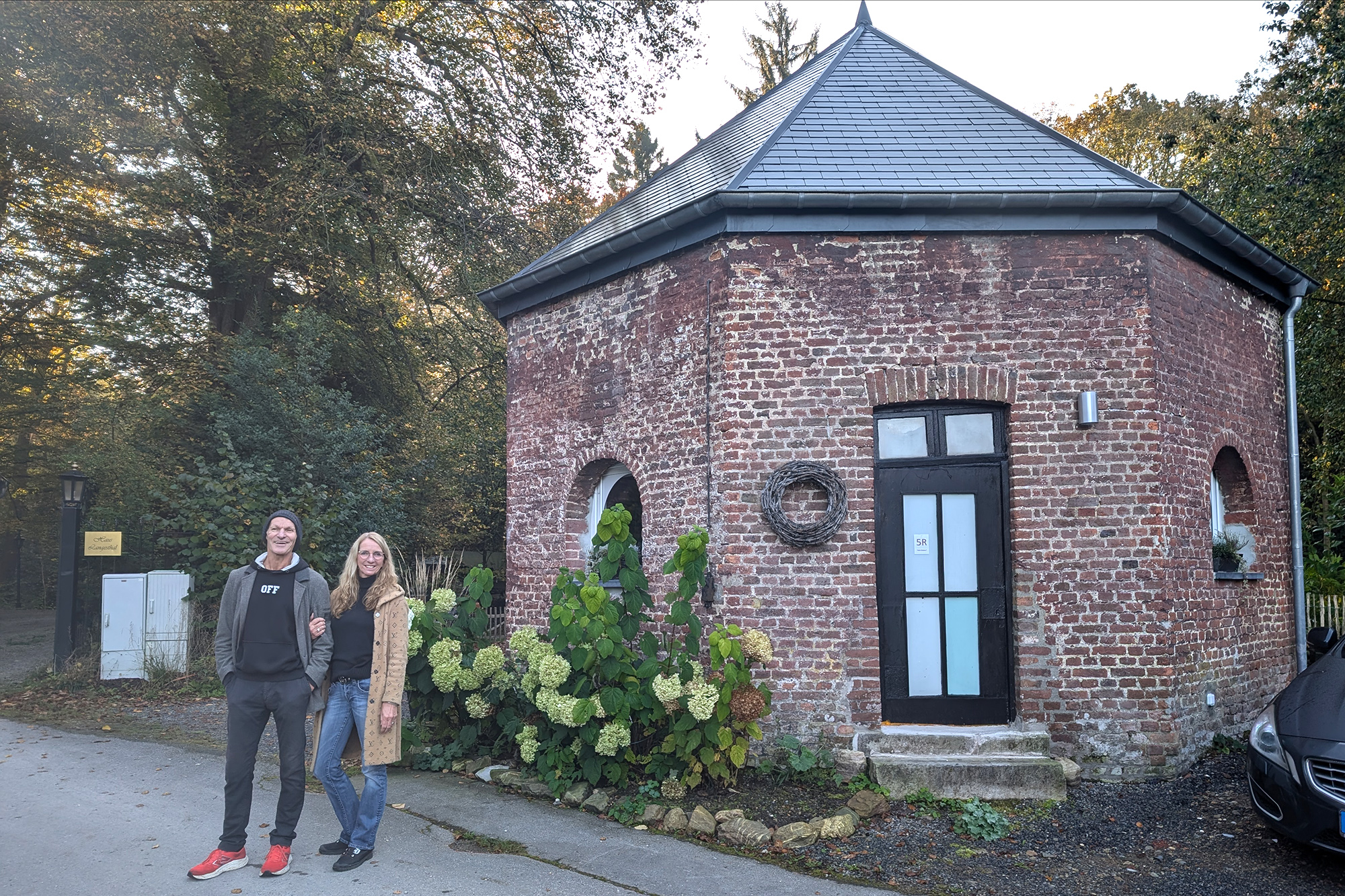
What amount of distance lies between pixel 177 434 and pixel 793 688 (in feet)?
37.7

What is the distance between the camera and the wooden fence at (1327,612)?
10344 millimetres

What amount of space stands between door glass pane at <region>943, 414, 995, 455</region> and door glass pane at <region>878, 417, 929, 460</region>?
0.67 ft

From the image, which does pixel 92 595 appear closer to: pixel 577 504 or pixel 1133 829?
pixel 577 504

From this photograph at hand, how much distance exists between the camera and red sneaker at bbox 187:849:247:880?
4555mm

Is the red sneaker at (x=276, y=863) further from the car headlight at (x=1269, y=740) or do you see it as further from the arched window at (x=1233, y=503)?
the arched window at (x=1233, y=503)

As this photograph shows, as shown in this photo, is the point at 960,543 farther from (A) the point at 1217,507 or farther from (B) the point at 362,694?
(B) the point at 362,694

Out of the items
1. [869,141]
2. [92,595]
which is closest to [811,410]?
[869,141]

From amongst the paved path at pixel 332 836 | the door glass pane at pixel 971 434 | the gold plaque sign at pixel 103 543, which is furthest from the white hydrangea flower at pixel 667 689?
the gold plaque sign at pixel 103 543

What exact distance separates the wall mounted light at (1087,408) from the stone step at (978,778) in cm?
256

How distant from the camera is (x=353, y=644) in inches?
188

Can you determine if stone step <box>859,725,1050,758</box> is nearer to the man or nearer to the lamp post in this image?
the man

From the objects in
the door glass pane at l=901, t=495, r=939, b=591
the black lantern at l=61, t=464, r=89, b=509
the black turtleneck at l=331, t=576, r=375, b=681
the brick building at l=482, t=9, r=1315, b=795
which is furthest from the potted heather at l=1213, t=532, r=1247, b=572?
the black lantern at l=61, t=464, r=89, b=509

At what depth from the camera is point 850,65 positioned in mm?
9156

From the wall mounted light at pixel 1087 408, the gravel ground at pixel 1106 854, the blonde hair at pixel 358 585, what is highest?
the wall mounted light at pixel 1087 408
